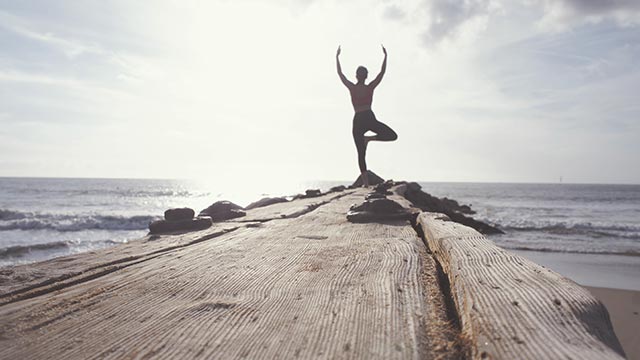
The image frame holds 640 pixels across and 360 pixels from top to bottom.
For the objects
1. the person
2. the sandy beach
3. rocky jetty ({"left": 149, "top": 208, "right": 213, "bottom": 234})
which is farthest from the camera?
the person

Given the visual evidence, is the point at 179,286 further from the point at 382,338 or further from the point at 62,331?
the point at 382,338

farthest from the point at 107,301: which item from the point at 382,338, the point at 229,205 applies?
the point at 229,205

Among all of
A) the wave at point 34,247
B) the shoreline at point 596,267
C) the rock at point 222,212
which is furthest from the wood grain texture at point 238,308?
the wave at point 34,247

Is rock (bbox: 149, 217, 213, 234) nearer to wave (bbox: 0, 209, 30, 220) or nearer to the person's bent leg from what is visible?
the person's bent leg

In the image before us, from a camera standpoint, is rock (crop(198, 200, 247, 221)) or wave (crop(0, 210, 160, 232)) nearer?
rock (crop(198, 200, 247, 221))

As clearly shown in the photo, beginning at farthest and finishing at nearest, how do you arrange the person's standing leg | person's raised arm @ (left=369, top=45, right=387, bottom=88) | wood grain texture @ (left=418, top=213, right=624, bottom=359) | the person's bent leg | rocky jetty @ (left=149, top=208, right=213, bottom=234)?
the person's standing leg
the person's bent leg
person's raised arm @ (left=369, top=45, right=387, bottom=88)
rocky jetty @ (left=149, top=208, right=213, bottom=234)
wood grain texture @ (left=418, top=213, right=624, bottom=359)

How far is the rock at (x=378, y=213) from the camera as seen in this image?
2.76m

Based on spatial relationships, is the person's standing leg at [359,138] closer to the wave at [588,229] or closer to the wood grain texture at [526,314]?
the wood grain texture at [526,314]

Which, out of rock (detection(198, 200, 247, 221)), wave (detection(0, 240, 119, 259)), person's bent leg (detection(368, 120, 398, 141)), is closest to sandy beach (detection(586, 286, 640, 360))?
person's bent leg (detection(368, 120, 398, 141))

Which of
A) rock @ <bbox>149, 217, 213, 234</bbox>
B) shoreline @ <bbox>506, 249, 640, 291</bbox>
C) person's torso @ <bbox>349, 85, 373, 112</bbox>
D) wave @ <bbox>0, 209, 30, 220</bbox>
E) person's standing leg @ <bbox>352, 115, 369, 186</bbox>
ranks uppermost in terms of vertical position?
person's torso @ <bbox>349, 85, 373, 112</bbox>

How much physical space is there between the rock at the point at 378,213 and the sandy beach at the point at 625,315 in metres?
3.80

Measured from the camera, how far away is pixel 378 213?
2805mm

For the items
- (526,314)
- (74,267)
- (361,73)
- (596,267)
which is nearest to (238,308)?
(526,314)

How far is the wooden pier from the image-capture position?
769mm
